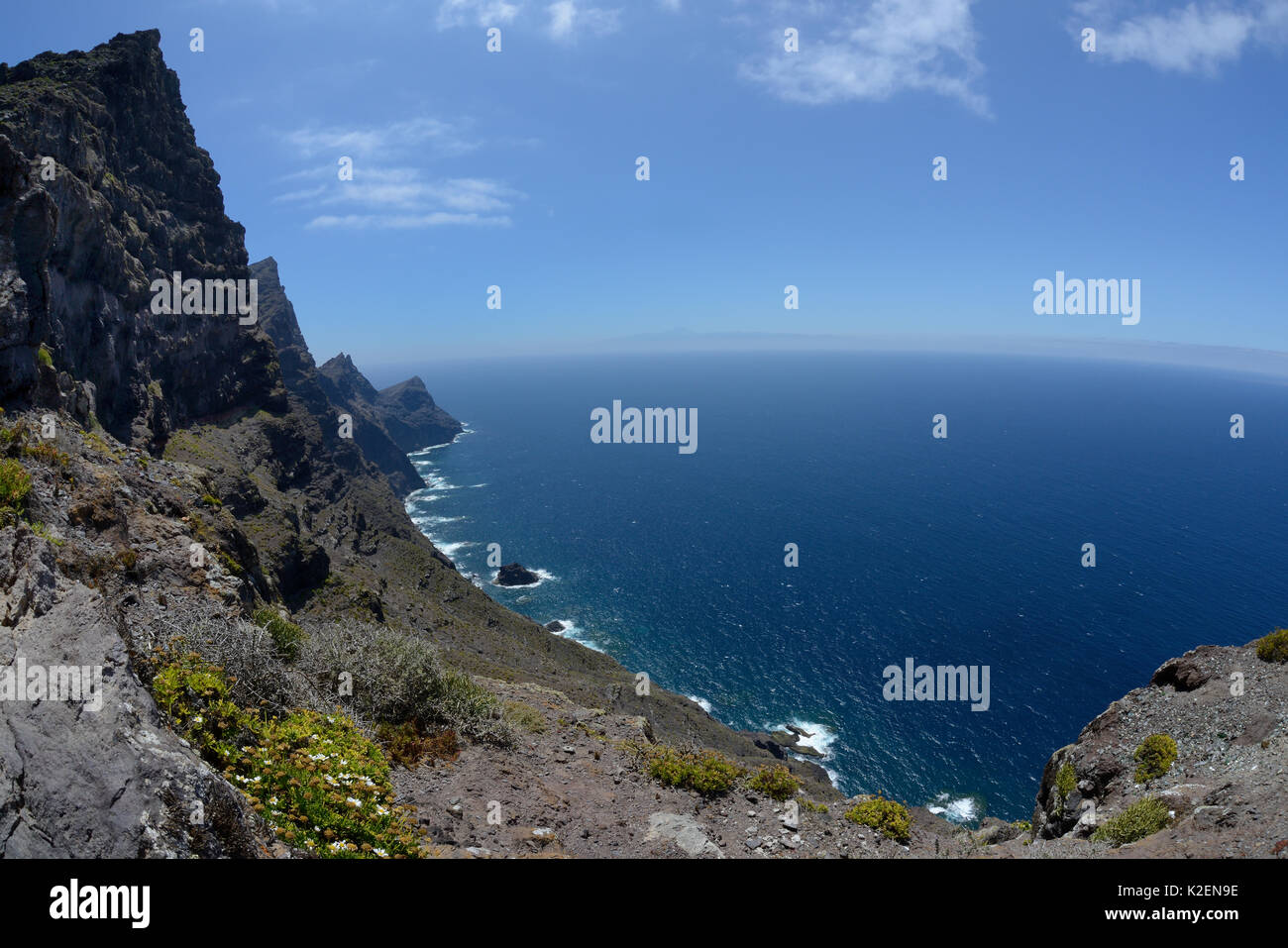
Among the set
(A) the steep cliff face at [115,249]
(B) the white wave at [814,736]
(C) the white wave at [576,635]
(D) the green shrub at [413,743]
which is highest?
(A) the steep cliff face at [115,249]

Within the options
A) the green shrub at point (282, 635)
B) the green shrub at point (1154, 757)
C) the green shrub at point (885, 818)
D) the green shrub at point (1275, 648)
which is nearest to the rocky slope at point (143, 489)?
the green shrub at point (282, 635)

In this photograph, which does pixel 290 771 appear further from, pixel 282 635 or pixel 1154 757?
pixel 1154 757

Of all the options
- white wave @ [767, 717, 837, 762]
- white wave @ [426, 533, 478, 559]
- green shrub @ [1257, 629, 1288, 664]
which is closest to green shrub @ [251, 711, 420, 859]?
green shrub @ [1257, 629, 1288, 664]

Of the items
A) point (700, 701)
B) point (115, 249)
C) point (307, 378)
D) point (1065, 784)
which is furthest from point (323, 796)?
point (307, 378)

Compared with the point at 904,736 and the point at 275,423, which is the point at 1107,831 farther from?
the point at 275,423

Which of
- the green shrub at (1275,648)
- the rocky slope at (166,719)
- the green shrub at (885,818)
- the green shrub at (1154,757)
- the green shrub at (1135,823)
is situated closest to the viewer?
the rocky slope at (166,719)
